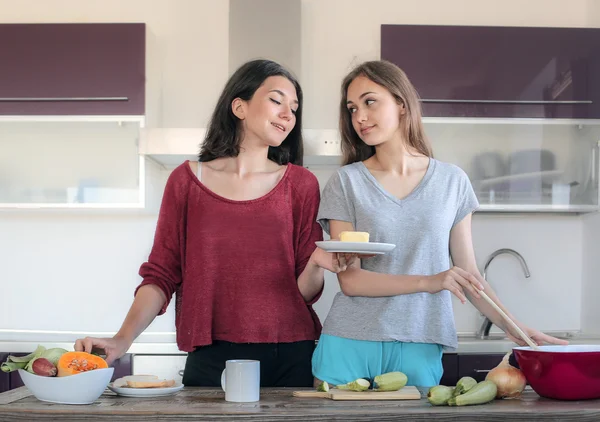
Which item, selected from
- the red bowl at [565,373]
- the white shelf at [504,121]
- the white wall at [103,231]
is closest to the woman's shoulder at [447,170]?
the red bowl at [565,373]

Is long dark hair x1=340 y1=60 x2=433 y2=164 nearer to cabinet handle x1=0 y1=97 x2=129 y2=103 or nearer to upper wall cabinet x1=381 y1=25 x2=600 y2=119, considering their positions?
upper wall cabinet x1=381 y1=25 x2=600 y2=119

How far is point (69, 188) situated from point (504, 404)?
8.25 feet

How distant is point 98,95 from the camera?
11.4 ft

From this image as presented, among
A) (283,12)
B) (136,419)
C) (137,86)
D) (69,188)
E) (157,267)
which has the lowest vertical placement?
(136,419)

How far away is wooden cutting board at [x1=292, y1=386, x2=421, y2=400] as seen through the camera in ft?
5.23

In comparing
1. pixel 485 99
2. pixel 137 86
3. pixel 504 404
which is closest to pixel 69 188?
pixel 137 86

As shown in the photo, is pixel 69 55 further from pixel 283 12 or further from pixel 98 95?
pixel 283 12

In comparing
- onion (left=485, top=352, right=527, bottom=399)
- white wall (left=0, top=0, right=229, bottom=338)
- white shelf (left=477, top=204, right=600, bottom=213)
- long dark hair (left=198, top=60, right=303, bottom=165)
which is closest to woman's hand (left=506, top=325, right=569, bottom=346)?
onion (left=485, top=352, right=527, bottom=399)

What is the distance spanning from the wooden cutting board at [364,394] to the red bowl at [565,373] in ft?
0.85

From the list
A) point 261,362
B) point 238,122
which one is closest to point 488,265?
point 238,122

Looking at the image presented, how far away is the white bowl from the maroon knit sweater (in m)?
0.51

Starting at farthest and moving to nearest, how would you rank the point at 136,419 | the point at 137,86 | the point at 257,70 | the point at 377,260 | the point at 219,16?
the point at 219,16, the point at 137,86, the point at 257,70, the point at 377,260, the point at 136,419

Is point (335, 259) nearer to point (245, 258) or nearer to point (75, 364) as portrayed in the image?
point (245, 258)

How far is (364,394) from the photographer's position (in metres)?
1.61
